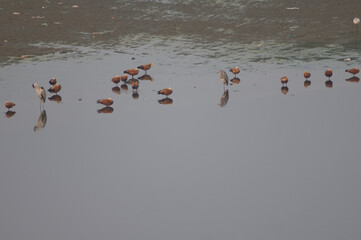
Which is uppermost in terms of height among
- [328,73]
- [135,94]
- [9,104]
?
[328,73]

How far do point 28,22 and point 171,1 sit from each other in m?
4.08

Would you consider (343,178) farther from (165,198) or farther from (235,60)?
(235,60)

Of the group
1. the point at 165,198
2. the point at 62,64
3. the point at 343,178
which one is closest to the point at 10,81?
the point at 62,64

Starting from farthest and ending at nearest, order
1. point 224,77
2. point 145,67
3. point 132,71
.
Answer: point 145,67
point 132,71
point 224,77

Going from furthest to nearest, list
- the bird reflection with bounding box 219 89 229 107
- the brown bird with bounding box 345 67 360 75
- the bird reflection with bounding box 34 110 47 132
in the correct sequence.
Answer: the brown bird with bounding box 345 67 360 75
the bird reflection with bounding box 219 89 229 107
the bird reflection with bounding box 34 110 47 132

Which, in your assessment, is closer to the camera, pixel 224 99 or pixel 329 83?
pixel 224 99

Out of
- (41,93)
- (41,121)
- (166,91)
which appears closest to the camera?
(41,121)

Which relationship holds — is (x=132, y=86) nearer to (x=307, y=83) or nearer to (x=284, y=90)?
(x=284, y=90)

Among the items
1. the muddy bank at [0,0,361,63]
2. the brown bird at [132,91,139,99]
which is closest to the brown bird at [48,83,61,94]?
the brown bird at [132,91,139,99]

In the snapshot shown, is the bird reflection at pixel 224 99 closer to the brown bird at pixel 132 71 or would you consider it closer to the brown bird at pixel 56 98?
the brown bird at pixel 132 71

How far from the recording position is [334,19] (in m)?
16.8

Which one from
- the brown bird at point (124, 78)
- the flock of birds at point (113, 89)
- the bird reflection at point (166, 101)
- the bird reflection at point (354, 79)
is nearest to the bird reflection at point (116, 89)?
the flock of birds at point (113, 89)

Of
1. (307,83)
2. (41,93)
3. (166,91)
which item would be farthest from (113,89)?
(307,83)

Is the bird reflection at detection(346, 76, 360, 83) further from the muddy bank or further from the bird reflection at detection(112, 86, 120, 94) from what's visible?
the bird reflection at detection(112, 86, 120, 94)
